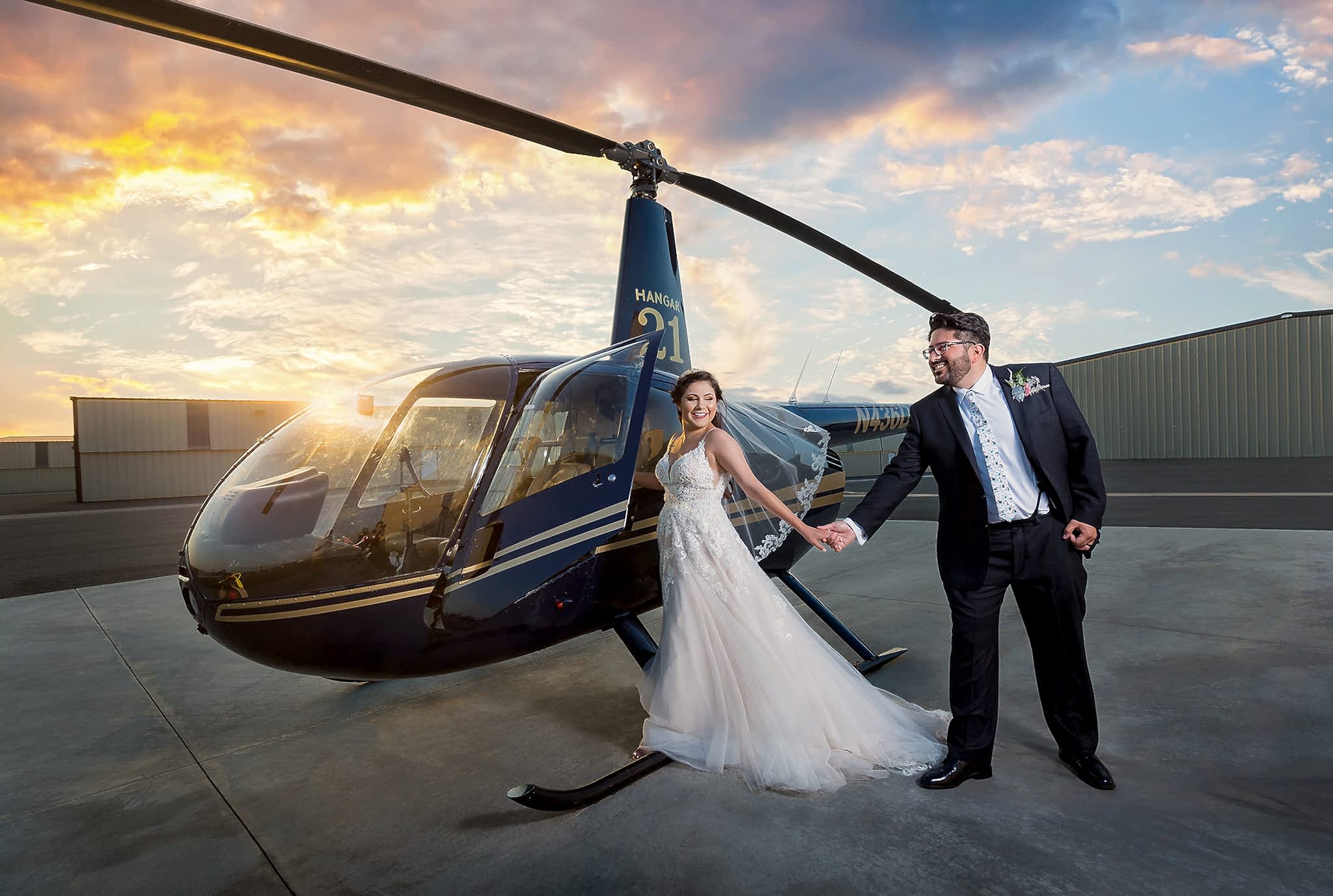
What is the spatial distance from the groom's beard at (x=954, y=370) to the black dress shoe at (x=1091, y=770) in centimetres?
153

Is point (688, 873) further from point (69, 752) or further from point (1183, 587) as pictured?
point (1183, 587)

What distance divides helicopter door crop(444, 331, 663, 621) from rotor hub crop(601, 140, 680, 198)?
228 centimetres

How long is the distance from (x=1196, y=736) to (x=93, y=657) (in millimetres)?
6558

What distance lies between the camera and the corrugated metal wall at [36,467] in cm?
3275

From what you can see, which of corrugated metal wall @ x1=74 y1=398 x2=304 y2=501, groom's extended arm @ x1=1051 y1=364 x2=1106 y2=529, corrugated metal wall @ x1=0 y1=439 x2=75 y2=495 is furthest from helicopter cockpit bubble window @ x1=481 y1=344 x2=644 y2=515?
corrugated metal wall @ x1=0 y1=439 x2=75 y2=495

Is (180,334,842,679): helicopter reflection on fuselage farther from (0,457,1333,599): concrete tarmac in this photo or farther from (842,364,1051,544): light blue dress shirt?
(0,457,1333,599): concrete tarmac

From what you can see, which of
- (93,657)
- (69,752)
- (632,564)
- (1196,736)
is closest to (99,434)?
(93,657)

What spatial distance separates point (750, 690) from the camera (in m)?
2.89

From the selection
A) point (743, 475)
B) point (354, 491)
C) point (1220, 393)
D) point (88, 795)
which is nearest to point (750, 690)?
point (743, 475)

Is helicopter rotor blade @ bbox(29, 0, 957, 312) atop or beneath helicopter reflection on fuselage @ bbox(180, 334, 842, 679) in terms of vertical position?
atop

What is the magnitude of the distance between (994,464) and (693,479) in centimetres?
120

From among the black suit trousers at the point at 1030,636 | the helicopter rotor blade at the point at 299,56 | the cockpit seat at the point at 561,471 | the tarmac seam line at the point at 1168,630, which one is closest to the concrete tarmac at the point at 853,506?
the tarmac seam line at the point at 1168,630

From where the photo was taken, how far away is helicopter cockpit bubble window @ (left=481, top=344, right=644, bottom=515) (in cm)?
276

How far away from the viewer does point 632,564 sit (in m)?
3.25
